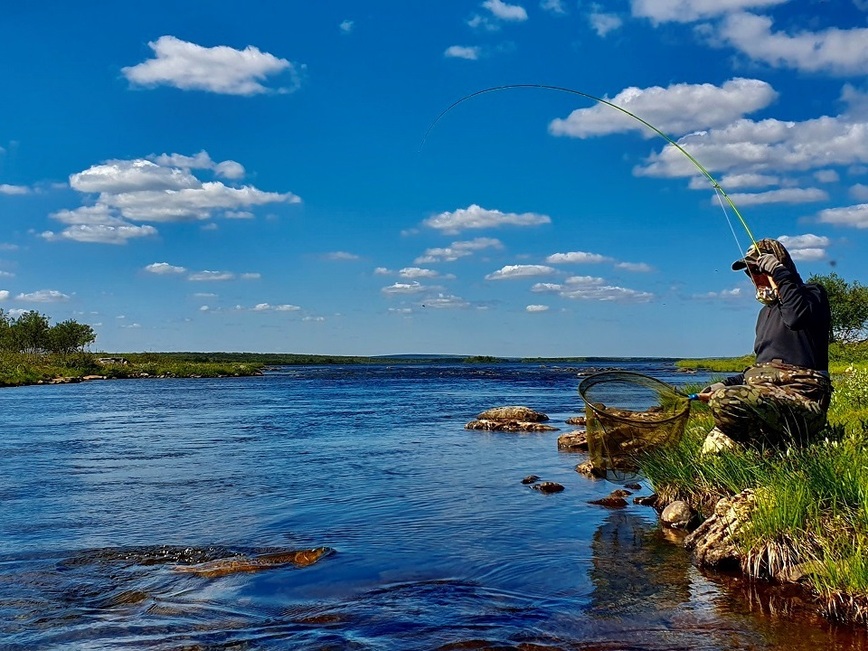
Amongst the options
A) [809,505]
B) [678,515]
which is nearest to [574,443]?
[678,515]

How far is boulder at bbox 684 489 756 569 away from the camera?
298 inches

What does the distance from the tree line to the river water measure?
6841 centimetres

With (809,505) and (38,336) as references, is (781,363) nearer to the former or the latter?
(809,505)

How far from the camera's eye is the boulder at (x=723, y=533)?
7.56 metres

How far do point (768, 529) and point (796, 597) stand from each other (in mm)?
651

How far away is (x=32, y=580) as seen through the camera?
7.98 m

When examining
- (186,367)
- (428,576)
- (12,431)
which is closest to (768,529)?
(428,576)

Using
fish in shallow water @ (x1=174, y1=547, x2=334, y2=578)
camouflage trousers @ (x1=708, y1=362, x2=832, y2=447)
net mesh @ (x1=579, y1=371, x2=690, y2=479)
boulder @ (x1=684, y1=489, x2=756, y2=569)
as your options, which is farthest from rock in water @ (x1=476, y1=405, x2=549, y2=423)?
camouflage trousers @ (x1=708, y1=362, x2=832, y2=447)

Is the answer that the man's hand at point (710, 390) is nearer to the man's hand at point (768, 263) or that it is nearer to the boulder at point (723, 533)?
the boulder at point (723, 533)

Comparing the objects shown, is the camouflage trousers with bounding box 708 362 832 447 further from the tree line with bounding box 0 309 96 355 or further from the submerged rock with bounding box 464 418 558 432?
the tree line with bounding box 0 309 96 355

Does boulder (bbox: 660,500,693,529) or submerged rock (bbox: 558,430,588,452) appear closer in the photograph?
boulder (bbox: 660,500,693,529)

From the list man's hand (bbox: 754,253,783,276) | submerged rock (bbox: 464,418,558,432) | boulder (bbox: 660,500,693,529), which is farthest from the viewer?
submerged rock (bbox: 464,418,558,432)

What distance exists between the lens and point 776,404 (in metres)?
7.75

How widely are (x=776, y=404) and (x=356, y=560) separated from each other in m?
4.73
